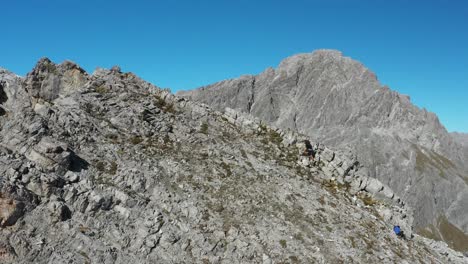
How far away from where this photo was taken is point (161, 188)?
29094 mm

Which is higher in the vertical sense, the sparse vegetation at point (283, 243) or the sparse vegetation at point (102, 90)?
the sparse vegetation at point (102, 90)

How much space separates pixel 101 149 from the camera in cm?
3055

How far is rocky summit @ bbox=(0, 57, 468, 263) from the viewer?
2412 centimetres

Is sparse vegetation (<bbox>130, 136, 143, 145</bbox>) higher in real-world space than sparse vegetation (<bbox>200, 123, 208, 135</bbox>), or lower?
lower

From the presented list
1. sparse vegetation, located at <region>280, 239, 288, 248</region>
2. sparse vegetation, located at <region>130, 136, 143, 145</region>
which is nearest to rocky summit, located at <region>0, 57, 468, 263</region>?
sparse vegetation, located at <region>130, 136, 143, 145</region>

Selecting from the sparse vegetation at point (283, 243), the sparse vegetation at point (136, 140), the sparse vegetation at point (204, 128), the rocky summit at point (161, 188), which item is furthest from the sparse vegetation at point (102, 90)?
the sparse vegetation at point (283, 243)

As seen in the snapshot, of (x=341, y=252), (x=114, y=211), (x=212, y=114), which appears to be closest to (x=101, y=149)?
(x=114, y=211)

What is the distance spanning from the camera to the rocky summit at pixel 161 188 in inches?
→ 950

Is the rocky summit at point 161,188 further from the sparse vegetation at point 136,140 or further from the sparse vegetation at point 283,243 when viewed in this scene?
the sparse vegetation at point 283,243

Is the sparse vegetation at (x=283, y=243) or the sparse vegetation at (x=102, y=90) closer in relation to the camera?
the sparse vegetation at (x=283, y=243)

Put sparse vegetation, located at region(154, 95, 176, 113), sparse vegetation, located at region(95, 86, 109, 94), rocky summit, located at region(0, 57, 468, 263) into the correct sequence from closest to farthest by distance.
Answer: rocky summit, located at region(0, 57, 468, 263)
sparse vegetation, located at region(95, 86, 109, 94)
sparse vegetation, located at region(154, 95, 176, 113)

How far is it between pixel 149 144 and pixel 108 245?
10906 mm

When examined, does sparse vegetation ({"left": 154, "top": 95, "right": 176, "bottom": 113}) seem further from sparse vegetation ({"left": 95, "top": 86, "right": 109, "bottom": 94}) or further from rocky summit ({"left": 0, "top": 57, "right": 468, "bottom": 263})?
sparse vegetation ({"left": 95, "top": 86, "right": 109, "bottom": 94})

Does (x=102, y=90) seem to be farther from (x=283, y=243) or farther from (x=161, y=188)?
(x=283, y=243)
